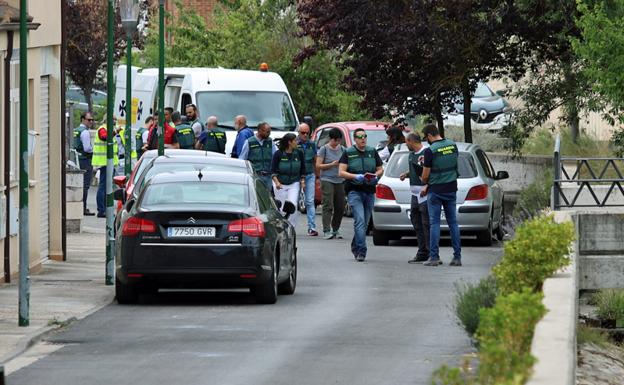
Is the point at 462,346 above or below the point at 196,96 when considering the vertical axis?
below

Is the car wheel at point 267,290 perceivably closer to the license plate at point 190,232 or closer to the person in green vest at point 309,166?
the license plate at point 190,232

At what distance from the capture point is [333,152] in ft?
90.4

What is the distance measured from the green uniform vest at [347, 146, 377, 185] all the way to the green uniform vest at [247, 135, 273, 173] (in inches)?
127

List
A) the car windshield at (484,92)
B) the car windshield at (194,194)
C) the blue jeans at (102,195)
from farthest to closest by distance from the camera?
the car windshield at (484,92), the blue jeans at (102,195), the car windshield at (194,194)

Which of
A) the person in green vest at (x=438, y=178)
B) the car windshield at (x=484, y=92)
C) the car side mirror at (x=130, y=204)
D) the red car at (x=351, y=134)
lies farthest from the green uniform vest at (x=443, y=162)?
the car windshield at (x=484, y=92)

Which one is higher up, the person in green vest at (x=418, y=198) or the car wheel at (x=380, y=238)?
the person in green vest at (x=418, y=198)

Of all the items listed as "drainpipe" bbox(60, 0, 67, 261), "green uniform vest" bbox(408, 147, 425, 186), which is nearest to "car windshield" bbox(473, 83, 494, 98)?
"drainpipe" bbox(60, 0, 67, 261)

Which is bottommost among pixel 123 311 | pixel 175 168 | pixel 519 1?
pixel 123 311

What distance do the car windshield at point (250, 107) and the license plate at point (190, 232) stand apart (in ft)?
52.5

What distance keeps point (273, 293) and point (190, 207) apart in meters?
1.22

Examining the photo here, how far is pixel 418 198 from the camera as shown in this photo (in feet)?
75.2

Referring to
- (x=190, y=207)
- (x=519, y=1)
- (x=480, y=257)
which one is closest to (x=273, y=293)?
(x=190, y=207)

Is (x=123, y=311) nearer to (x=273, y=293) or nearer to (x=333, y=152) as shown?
(x=273, y=293)

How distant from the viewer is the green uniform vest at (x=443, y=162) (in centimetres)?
2202
